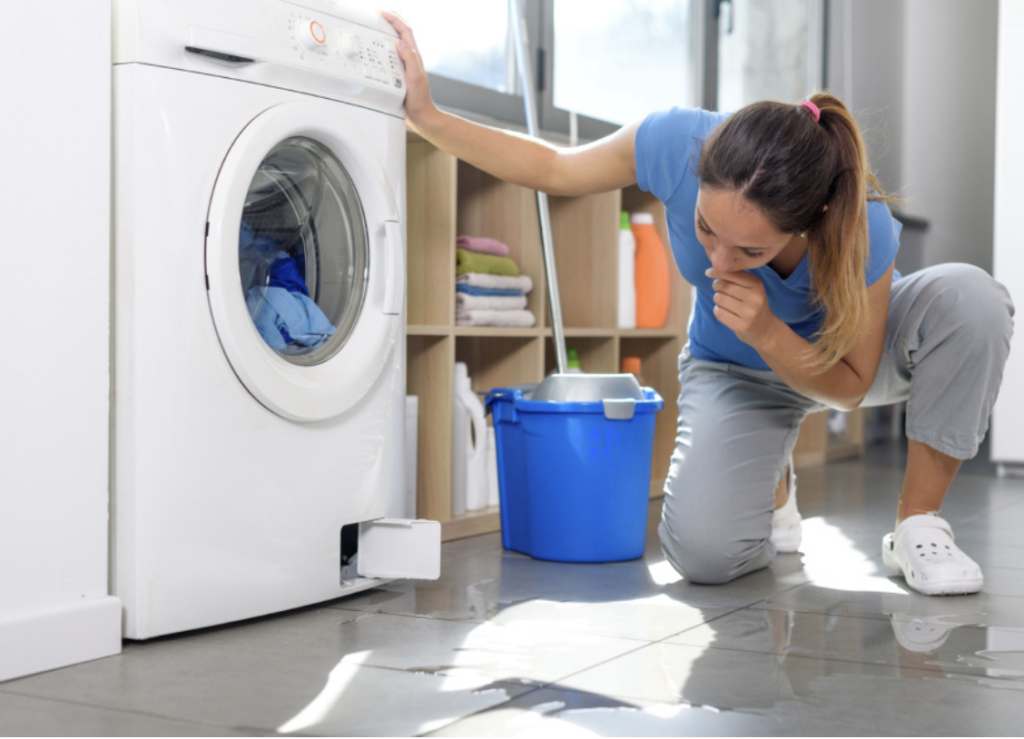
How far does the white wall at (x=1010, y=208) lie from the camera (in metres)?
3.41

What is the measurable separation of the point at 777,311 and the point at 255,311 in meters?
0.81

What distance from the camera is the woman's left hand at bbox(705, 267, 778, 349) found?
5.00ft

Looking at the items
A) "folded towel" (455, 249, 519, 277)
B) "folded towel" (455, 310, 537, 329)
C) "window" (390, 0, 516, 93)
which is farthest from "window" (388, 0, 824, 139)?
"folded towel" (455, 310, 537, 329)

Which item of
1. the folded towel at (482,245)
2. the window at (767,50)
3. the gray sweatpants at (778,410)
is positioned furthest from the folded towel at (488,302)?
the window at (767,50)

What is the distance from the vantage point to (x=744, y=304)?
153 cm

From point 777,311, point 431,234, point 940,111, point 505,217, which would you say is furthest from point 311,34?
point 940,111

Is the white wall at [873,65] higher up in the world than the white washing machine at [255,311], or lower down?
higher up

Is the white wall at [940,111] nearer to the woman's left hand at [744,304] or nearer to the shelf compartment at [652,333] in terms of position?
the shelf compartment at [652,333]

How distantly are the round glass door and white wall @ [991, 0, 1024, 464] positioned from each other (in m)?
2.52

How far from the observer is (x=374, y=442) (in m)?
1.67

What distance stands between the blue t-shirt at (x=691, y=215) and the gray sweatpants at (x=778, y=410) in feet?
0.53

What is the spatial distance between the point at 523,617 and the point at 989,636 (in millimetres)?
628

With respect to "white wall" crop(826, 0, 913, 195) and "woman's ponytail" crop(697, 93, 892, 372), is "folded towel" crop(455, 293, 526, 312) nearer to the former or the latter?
"woman's ponytail" crop(697, 93, 892, 372)

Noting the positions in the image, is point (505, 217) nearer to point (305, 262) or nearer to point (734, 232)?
point (305, 262)
